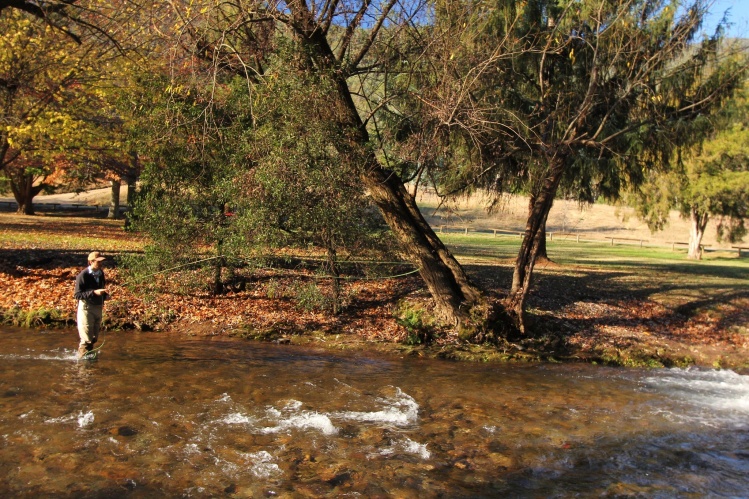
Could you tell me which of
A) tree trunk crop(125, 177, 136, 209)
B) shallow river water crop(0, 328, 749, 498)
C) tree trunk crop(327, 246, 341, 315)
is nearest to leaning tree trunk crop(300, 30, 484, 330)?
tree trunk crop(327, 246, 341, 315)

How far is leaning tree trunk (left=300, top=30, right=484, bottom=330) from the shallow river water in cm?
205

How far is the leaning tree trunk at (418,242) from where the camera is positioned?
1414 cm

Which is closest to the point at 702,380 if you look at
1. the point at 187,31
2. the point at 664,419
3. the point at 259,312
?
the point at 664,419

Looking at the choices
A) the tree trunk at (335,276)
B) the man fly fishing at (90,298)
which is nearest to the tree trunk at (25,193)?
the tree trunk at (335,276)

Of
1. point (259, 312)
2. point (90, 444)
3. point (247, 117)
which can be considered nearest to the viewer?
point (90, 444)

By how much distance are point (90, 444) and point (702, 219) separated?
42.2m

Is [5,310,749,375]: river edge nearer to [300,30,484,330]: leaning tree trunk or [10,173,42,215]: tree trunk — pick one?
[300,30,484,330]: leaning tree trunk

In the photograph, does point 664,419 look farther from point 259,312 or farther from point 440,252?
point 259,312

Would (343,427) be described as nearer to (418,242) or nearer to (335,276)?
(335,276)

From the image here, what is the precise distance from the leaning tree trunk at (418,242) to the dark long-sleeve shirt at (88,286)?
5.65 metres

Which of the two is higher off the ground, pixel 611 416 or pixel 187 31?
pixel 187 31

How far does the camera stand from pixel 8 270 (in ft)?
53.7

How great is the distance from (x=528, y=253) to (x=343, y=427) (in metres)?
7.75

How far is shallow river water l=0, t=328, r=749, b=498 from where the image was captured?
23.2ft
